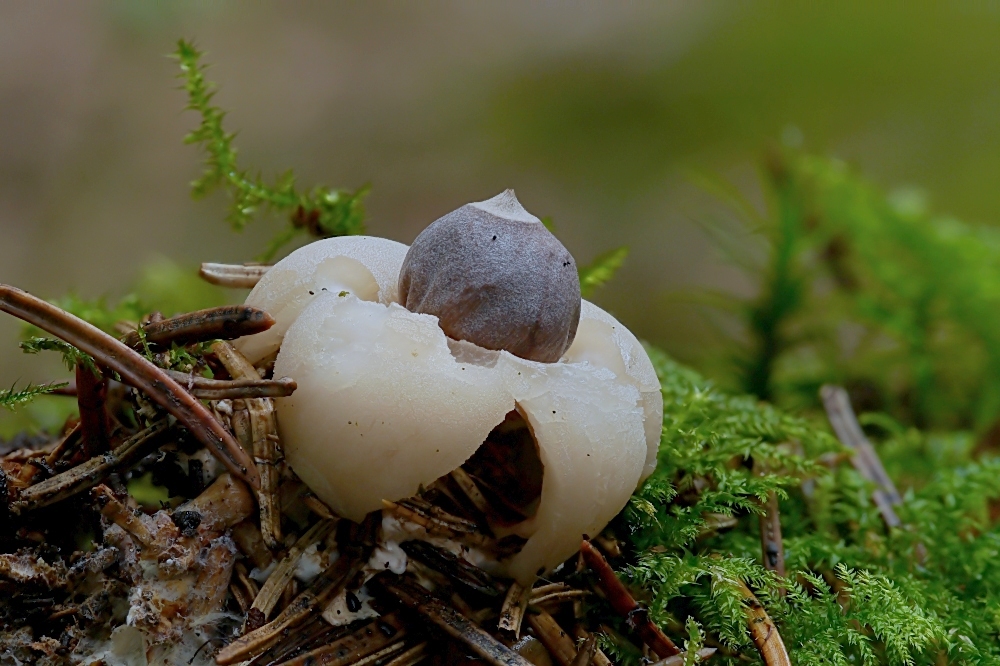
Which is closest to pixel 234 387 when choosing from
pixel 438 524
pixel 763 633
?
pixel 438 524

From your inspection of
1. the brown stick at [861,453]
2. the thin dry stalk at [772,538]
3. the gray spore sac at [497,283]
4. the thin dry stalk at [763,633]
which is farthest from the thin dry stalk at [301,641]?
the brown stick at [861,453]

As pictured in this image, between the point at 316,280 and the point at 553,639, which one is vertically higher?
the point at 316,280

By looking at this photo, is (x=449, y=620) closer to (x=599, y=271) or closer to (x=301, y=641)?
(x=301, y=641)

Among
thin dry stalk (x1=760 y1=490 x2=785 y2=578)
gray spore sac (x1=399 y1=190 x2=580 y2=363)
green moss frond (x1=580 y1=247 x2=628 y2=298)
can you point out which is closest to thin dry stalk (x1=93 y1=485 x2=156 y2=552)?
gray spore sac (x1=399 y1=190 x2=580 y2=363)

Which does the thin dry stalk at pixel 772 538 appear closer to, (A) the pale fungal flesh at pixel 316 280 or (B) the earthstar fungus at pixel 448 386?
(B) the earthstar fungus at pixel 448 386

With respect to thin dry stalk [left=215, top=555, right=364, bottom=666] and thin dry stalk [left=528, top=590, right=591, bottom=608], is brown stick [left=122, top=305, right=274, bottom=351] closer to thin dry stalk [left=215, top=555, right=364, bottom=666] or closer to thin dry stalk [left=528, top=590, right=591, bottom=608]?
thin dry stalk [left=215, top=555, right=364, bottom=666]
